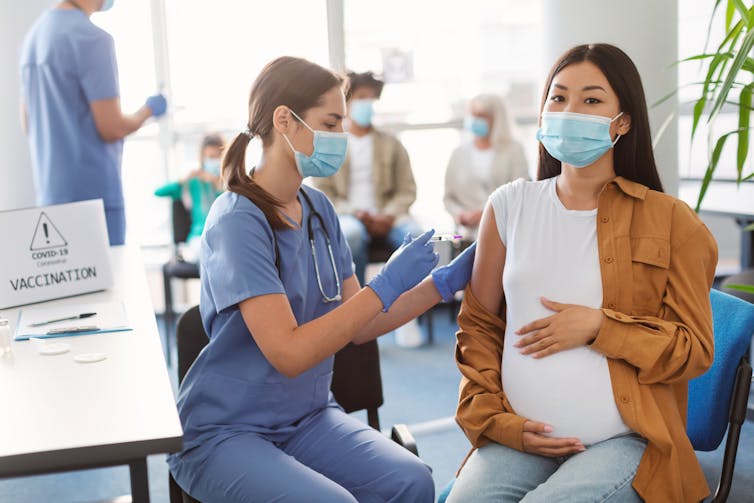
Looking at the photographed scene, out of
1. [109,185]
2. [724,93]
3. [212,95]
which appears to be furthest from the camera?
[212,95]

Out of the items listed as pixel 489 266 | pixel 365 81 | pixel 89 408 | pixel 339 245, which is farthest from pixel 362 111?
pixel 89 408

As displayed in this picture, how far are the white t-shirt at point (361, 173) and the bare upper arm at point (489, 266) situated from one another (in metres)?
2.38

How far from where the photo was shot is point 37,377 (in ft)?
4.48

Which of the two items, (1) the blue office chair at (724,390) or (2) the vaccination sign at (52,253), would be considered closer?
(1) the blue office chair at (724,390)

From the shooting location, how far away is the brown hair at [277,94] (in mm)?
1588

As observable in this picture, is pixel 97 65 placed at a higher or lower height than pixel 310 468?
higher

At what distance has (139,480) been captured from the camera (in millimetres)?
1170

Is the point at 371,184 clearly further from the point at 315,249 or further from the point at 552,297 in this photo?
A: the point at 552,297

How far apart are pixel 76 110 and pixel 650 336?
6.75ft

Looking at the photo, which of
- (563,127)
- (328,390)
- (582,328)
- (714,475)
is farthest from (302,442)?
(714,475)

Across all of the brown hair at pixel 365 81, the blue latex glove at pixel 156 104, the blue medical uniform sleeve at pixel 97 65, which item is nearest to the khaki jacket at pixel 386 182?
the brown hair at pixel 365 81

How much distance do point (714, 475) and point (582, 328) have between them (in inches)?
50.4

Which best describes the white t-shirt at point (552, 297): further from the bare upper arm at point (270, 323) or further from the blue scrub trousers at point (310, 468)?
the bare upper arm at point (270, 323)

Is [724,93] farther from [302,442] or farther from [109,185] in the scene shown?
[109,185]
